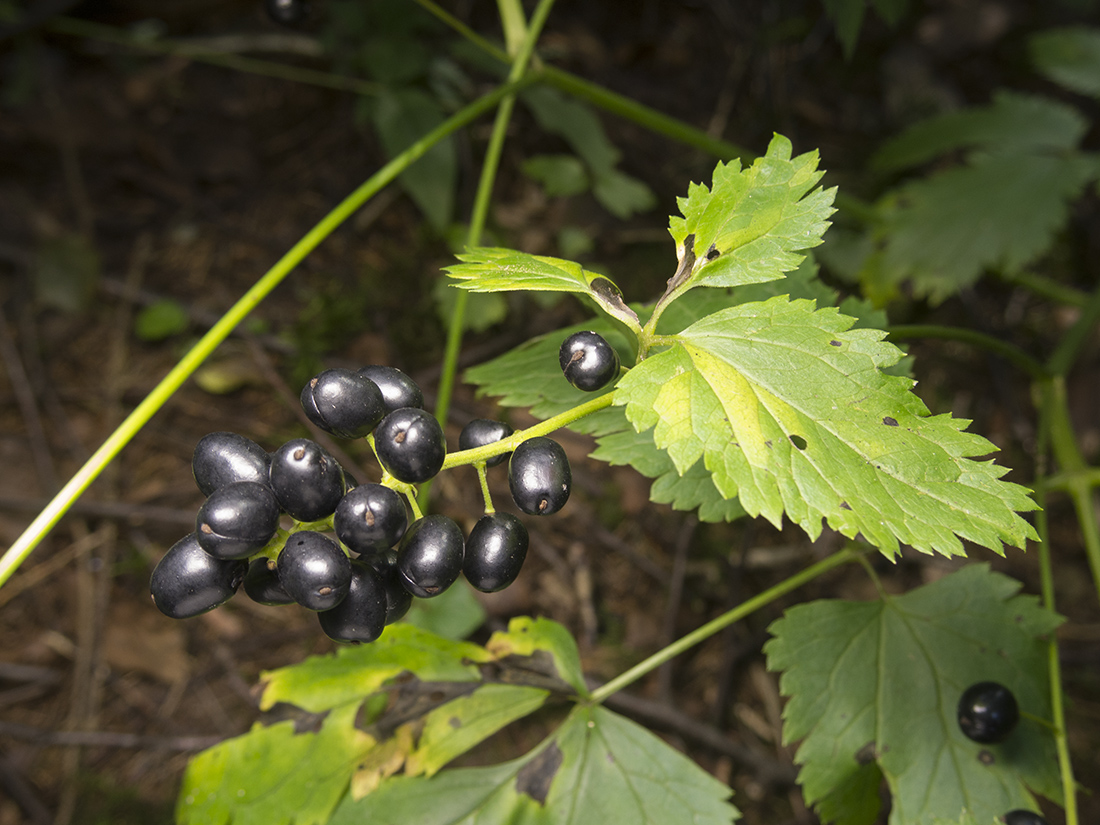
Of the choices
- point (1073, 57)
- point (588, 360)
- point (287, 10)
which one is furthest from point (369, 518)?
point (1073, 57)

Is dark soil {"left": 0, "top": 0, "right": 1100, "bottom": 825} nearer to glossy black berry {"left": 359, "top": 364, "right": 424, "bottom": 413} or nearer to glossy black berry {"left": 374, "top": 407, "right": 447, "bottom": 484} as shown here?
glossy black berry {"left": 359, "top": 364, "right": 424, "bottom": 413}

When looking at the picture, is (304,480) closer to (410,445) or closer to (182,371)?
(410,445)

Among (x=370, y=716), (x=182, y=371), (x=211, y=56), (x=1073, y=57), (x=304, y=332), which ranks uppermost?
(x=1073, y=57)

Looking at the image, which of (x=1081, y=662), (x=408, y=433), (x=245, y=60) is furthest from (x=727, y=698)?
(x=245, y=60)

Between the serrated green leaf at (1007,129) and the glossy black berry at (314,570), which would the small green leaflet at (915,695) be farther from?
the serrated green leaf at (1007,129)

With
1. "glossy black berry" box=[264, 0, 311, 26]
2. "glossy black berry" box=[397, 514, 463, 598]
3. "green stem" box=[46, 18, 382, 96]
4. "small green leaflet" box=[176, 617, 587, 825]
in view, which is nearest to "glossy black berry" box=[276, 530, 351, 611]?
"glossy black berry" box=[397, 514, 463, 598]

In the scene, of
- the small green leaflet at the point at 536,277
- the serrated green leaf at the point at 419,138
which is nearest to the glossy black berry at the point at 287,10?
the serrated green leaf at the point at 419,138

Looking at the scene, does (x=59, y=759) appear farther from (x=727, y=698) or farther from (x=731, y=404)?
(x=731, y=404)
